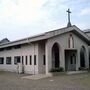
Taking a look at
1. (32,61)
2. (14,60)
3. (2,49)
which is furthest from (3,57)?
(32,61)

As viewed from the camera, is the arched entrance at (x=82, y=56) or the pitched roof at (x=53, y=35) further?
the arched entrance at (x=82, y=56)

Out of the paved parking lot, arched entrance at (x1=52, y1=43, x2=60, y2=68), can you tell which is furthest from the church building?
the paved parking lot

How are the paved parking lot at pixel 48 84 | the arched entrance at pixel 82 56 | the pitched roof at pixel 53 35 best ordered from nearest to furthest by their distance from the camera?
the paved parking lot at pixel 48 84
the pitched roof at pixel 53 35
the arched entrance at pixel 82 56

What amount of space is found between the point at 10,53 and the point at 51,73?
394 inches

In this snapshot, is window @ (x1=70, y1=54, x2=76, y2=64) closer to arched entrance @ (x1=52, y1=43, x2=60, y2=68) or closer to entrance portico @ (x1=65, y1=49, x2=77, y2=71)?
entrance portico @ (x1=65, y1=49, x2=77, y2=71)

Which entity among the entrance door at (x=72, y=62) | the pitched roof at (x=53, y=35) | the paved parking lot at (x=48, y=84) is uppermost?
the pitched roof at (x=53, y=35)

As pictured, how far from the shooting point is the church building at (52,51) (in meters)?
20.8

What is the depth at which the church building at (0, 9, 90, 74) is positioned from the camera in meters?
20.8

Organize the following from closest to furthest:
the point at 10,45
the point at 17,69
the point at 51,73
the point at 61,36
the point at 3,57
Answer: the point at 51,73
the point at 61,36
the point at 17,69
the point at 10,45
the point at 3,57

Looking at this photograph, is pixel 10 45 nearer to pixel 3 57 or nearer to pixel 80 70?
pixel 3 57

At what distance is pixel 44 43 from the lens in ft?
72.1

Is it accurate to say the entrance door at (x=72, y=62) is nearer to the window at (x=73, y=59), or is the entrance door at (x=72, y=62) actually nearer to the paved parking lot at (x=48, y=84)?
the window at (x=73, y=59)

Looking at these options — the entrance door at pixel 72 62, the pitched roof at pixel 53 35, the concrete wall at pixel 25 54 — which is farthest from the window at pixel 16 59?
the entrance door at pixel 72 62

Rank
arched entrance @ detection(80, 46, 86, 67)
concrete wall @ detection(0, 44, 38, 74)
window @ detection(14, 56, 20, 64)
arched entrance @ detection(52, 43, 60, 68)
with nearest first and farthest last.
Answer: concrete wall @ detection(0, 44, 38, 74) → arched entrance @ detection(52, 43, 60, 68) → arched entrance @ detection(80, 46, 86, 67) → window @ detection(14, 56, 20, 64)
